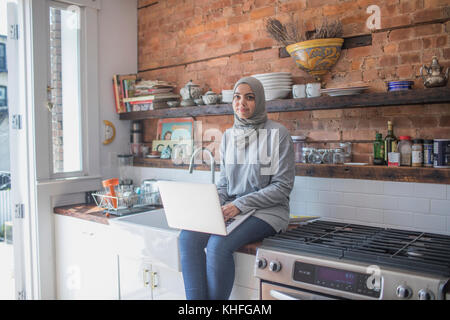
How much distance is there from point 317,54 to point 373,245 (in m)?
1.26

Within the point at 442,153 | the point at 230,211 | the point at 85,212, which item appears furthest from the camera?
the point at 85,212

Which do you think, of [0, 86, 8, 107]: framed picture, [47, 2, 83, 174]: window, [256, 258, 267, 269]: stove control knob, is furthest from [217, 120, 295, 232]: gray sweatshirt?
[0, 86, 8, 107]: framed picture

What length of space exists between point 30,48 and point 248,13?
64.8 inches

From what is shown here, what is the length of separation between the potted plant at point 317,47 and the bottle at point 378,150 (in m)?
0.55

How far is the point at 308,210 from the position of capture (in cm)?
260

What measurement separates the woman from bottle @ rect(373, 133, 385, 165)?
586mm

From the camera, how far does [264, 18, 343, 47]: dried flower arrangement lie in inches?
98.3

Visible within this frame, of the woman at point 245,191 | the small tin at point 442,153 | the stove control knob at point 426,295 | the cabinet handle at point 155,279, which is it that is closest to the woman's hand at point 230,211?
the woman at point 245,191

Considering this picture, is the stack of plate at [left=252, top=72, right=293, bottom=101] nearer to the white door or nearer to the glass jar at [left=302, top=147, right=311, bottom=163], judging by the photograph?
the glass jar at [left=302, top=147, right=311, bottom=163]

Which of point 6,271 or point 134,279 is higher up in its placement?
point 134,279

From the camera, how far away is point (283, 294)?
1739 millimetres

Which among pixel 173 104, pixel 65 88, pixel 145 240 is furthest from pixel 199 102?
pixel 145 240

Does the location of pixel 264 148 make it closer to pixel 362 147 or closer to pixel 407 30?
pixel 362 147

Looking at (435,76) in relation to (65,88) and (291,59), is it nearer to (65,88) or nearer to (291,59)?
(291,59)
